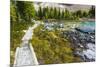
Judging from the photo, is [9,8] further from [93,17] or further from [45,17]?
[93,17]

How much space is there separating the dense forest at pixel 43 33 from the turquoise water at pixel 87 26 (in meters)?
0.10

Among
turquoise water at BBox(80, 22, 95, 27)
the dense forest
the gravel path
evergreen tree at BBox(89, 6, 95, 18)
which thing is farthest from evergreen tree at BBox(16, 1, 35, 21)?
evergreen tree at BBox(89, 6, 95, 18)

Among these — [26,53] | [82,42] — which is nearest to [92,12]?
[82,42]

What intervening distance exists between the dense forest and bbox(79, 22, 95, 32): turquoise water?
96 millimetres

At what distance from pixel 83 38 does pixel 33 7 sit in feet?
2.27

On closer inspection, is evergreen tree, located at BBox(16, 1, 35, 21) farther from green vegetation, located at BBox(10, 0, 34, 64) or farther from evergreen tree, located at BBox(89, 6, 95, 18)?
evergreen tree, located at BBox(89, 6, 95, 18)

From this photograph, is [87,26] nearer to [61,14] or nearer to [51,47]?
[61,14]

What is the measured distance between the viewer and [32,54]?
6.69 feet

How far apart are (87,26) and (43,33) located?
1.81ft

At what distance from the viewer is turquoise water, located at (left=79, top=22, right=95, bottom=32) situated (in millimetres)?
2238

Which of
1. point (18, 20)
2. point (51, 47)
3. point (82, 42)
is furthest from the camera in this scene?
point (82, 42)

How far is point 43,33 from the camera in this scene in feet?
6.86

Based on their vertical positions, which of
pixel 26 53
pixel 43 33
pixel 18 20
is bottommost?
pixel 26 53

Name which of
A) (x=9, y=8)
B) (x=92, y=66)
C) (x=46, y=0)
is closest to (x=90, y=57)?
(x=92, y=66)
